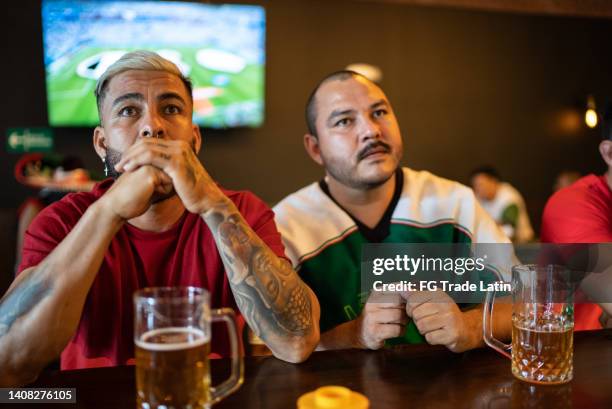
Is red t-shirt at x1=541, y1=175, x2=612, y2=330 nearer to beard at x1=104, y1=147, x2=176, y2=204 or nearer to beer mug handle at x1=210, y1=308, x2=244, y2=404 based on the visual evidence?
beard at x1=104, y1=147, x2=176, y2=204

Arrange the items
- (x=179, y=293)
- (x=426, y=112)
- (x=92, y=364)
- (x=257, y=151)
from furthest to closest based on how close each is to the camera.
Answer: (x=426, y=112), (x=257, y=151), (x=92, y=364), (x=179, y=293)

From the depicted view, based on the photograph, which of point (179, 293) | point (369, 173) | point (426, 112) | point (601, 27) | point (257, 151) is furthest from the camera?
point (601, 27)

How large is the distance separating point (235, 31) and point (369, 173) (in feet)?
10.9

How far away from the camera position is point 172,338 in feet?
2.69

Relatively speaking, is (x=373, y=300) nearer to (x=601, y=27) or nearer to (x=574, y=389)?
(x=574, y=389)

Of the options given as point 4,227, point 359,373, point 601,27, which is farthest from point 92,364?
point 601,27

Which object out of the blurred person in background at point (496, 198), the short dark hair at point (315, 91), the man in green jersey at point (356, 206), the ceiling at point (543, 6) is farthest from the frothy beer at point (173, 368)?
the ceiling at point (543, 6)

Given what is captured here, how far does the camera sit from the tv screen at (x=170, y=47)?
4.27 meters

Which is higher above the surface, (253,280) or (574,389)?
(253,280)

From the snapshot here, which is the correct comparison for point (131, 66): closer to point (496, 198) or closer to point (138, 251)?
point (138, 251)

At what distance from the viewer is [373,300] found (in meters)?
1.24

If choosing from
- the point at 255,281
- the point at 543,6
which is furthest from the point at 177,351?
the point at 543,6

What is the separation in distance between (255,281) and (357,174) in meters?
0.63

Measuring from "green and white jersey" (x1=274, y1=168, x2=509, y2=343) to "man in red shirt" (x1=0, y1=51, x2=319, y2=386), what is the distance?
23cm
